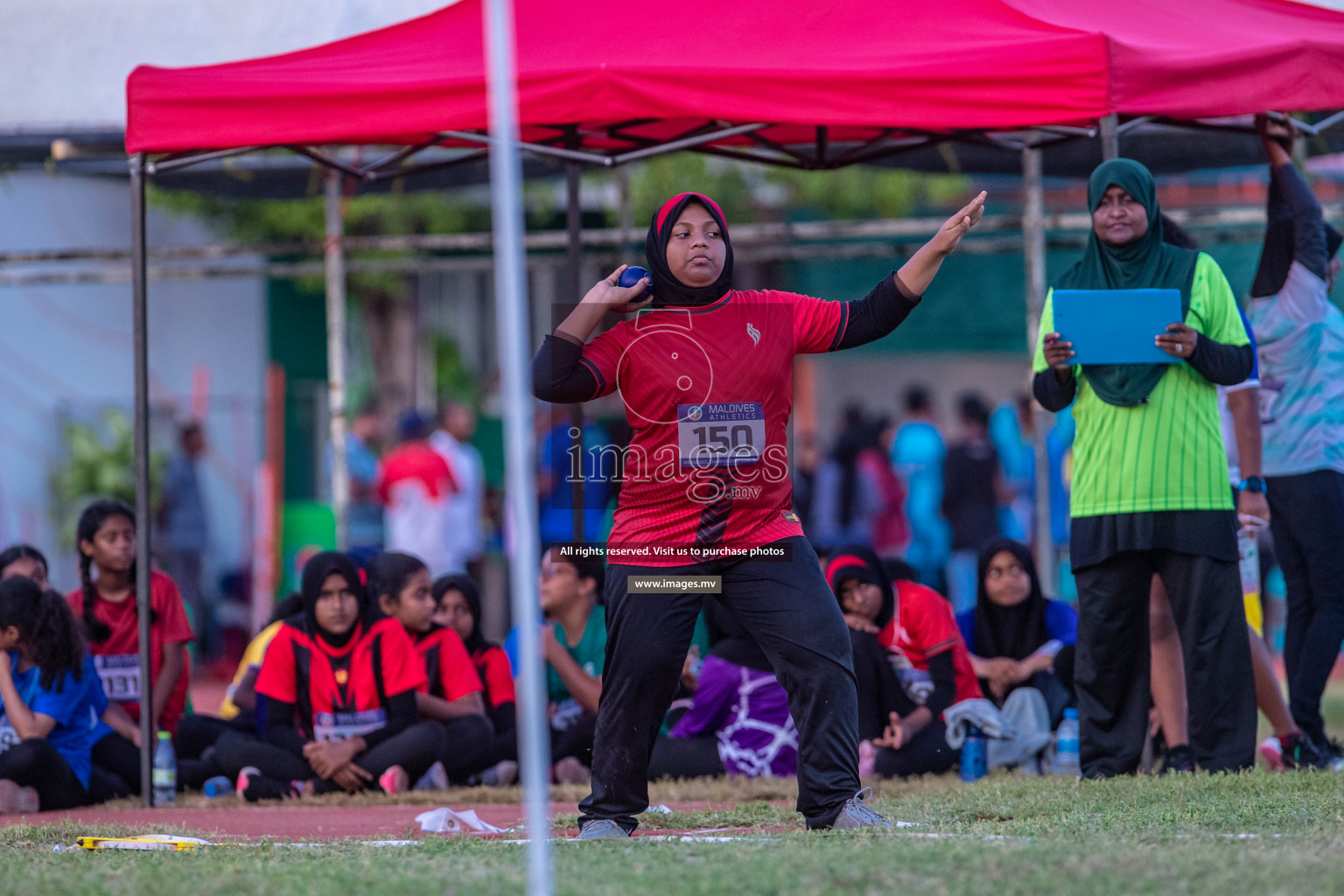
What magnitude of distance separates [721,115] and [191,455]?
819 cm

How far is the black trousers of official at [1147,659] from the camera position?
18.4 ft

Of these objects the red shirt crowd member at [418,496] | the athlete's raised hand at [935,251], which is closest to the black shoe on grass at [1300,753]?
the athlete's raised hand at [935,251]

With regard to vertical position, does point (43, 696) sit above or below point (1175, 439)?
below

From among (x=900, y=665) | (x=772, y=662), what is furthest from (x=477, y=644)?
(x=772, y=662)

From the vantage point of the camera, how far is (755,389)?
15.3 ft

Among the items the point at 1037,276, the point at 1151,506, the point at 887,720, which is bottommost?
the point at 887,720

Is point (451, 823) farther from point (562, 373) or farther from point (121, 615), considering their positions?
point (121, 615)

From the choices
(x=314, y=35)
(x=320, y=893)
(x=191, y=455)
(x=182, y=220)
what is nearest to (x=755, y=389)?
(x=320, y=893)

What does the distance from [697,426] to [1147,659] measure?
217cm

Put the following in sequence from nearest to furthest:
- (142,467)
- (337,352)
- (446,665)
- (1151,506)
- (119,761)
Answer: (1151,506), (142,467), (119,761), (446,665), (337,352)

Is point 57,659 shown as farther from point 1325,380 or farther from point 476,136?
→ point 1325,380

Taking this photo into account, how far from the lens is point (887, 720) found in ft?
22.3

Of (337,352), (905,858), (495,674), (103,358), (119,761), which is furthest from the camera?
(103,358)

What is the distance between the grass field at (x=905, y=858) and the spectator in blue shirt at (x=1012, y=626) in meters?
1.76
